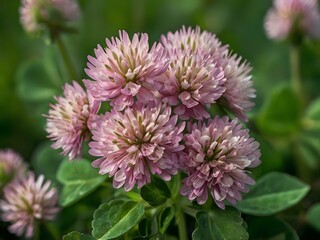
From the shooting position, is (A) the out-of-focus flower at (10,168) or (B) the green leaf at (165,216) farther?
(A) the out-of-focus flower at (10,168)

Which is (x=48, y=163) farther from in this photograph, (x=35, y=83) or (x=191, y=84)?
(x=191, y=84)

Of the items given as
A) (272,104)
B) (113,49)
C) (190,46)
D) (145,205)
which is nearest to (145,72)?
(113,49)

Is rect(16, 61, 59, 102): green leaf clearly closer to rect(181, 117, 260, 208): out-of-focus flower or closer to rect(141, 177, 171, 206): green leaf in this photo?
rect(141, 177, 171, 206): green leaf

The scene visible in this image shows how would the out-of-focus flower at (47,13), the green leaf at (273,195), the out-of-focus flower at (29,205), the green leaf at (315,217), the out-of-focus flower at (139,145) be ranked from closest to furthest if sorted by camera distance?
the out-of-focus flower at (139,145)
the green leaf at (273,195)
the out-of-focus flower at (29,205)
the green leaf at (315,217)
the out-of-focus flower at (47,13)

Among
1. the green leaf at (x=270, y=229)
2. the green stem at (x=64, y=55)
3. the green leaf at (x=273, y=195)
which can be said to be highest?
the green stem at (x=64, y=55)

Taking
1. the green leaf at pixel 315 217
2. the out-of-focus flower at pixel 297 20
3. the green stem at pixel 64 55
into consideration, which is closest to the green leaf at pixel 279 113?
the out-of-focus flower at pixel 297 20

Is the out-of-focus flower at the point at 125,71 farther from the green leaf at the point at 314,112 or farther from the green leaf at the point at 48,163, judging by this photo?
the green leaf at the point at 314,112
